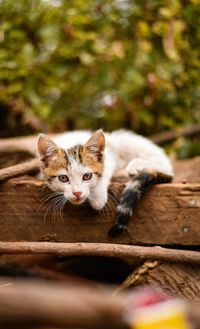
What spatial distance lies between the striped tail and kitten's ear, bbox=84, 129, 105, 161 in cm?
36

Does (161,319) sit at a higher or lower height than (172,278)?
higher

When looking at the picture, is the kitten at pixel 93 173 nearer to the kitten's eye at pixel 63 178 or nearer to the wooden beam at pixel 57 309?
the kitten's eye at pixel 63 178

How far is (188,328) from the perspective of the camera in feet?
5.17

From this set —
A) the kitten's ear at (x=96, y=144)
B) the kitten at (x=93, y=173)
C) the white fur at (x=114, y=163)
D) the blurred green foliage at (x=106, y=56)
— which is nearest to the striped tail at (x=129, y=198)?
the kitten at (x=93, y=173)

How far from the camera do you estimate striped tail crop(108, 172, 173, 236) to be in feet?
12.4

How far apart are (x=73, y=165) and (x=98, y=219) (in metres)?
0.47

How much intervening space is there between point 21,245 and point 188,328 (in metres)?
1.96

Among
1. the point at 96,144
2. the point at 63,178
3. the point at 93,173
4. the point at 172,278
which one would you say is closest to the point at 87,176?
the point at 93,173

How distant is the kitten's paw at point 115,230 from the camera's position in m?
3.81

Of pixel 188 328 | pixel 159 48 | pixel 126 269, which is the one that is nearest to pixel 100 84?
pixel 159 48

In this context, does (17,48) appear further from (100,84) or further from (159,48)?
(159,48)

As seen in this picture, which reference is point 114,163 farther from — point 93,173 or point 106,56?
point 106,56

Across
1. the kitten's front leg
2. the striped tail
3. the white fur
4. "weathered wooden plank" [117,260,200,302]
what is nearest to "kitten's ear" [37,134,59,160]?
the white fur

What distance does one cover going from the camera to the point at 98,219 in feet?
12.8
